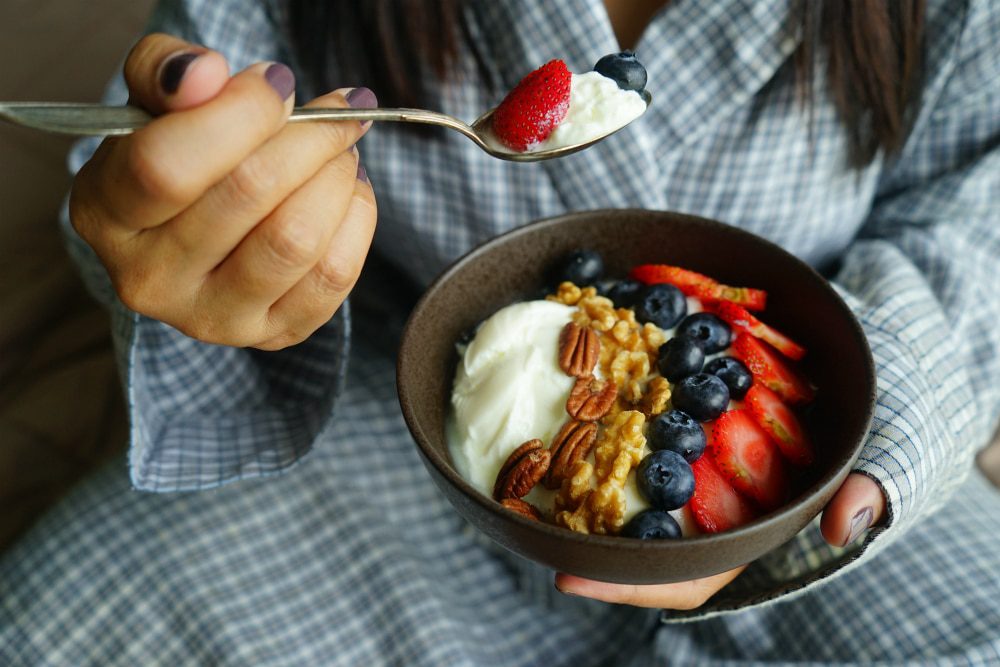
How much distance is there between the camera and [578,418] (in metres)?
0.65

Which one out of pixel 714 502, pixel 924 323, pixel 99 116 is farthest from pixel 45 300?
pixel 924 323

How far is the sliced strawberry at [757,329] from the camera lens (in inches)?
27.8

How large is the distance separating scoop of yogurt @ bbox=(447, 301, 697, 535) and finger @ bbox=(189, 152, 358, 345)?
0.65ft

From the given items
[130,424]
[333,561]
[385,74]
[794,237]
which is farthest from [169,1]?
[794,237]

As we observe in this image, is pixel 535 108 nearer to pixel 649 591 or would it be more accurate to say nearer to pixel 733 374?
pixel 733 374

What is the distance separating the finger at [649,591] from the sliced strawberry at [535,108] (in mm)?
369

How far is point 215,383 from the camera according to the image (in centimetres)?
97

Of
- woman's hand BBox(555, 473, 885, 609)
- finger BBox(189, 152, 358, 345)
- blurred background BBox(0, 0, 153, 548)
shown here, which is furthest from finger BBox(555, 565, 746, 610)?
blurred background BBox(0, 0, 153, 548)

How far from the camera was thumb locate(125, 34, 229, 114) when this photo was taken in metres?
0.48

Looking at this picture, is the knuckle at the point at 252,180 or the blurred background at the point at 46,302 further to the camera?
the blurred background at the point at 46,302

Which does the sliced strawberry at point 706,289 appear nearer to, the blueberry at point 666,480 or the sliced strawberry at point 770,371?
the sliced strawberry at point 770,371

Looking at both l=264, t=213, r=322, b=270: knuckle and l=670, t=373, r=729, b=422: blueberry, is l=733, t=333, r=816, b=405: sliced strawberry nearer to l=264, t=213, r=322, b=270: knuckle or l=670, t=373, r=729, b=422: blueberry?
l=670, t=373, r=729, b=422: blueberry

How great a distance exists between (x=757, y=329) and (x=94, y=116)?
0.54 m

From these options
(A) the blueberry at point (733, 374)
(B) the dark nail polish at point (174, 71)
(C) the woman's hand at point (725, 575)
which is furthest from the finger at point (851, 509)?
(B) the dark nail polish at point (174, 71)
